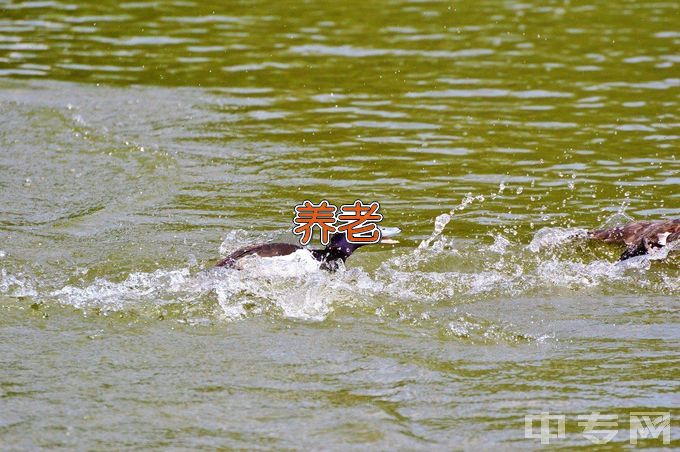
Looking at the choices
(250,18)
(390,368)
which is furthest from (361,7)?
(390,368)

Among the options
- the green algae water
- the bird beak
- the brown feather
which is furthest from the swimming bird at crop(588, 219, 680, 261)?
the brown feather

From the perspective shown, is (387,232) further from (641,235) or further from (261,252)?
(641,235)

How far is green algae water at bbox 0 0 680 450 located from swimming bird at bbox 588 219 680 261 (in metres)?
0.15

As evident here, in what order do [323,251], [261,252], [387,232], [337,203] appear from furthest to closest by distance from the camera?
[337,203]
[387,232]
[323,251]
[261,252]

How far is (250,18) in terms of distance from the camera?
16.7 metres

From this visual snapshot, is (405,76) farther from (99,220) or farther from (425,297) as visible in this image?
(425,297)

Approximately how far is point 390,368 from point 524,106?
22.1 feet

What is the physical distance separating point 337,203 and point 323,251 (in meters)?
1.55

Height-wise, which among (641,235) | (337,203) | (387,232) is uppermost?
(337,203)

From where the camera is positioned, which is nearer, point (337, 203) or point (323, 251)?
point (323, 251)

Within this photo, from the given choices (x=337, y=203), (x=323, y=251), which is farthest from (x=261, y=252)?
(x=337, y=203)

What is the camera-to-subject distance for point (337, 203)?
9.51 meters

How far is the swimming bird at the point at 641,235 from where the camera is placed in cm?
812

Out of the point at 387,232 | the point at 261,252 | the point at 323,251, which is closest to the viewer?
the point at 261,252
